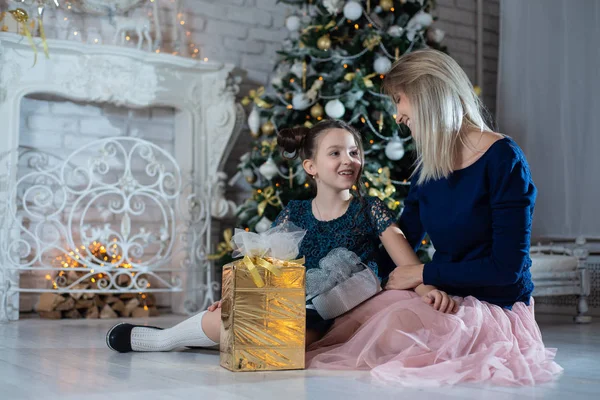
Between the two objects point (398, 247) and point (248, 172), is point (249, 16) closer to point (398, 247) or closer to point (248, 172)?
point (248, 172)

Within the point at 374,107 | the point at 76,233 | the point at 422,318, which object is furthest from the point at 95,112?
the point at 422,318

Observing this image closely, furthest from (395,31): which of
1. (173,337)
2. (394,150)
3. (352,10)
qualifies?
(173,337)

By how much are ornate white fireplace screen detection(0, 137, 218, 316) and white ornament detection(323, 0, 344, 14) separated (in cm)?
116

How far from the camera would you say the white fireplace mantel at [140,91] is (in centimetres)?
391

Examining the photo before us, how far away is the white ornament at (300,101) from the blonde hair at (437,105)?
6.13 ft

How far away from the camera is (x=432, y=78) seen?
2010mm

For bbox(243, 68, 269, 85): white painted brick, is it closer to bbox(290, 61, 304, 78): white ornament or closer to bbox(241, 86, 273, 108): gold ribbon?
bbox(241, 86, 273, 108): gold ribbon

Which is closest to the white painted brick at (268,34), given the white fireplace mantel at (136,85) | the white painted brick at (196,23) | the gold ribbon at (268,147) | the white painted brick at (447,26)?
the white painted brick at (196,23)

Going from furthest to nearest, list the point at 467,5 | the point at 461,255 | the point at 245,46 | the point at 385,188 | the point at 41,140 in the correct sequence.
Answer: the point at 467,5
the point at 245,46
the point at 41,140
the point at 385,188
the point at 461,255

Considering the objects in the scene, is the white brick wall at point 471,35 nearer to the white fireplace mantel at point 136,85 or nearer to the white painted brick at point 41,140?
the white fireplace mantel at point 136,85

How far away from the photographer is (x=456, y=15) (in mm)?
5320

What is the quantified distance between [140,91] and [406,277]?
2463 millimetres

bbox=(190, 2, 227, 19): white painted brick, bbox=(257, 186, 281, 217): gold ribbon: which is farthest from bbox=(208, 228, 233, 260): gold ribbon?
bbox=(190, 2, 227, 19): white painted brick

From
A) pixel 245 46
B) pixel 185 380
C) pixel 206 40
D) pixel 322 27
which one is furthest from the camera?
pixel 245 46
